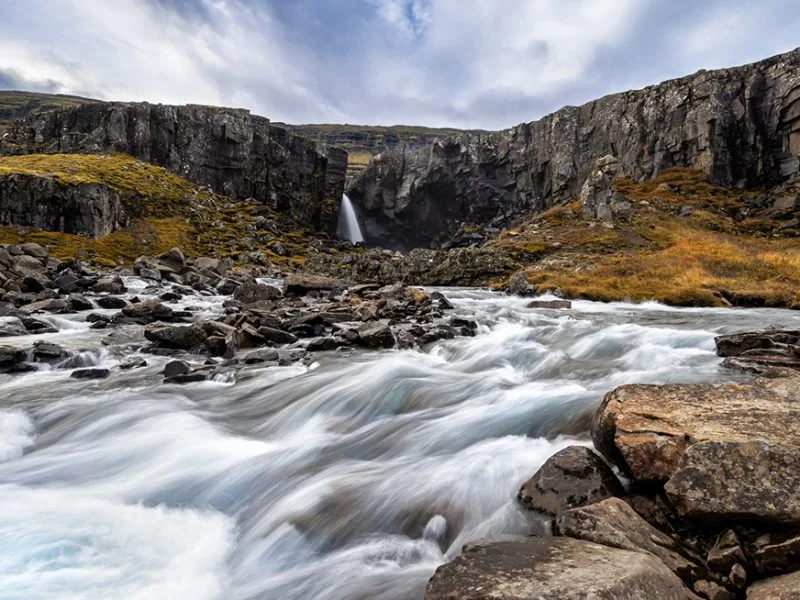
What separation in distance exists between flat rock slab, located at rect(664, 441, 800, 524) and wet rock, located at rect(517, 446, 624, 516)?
82cm

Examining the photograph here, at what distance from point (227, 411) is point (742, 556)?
946 cm

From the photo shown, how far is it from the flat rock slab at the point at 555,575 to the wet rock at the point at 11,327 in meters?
20.5

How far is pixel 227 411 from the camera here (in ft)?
35.3

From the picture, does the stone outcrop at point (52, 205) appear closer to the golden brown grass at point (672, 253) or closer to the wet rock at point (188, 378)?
the golden brown grass at point (672, 253)

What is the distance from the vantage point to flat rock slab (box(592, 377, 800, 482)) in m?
4.89

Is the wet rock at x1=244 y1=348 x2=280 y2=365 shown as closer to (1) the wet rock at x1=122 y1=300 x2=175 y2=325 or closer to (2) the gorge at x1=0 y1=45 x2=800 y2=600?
(2) the gorge at x1=0 y1=45 x2=800 y2=600

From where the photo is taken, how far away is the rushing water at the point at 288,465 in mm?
5539

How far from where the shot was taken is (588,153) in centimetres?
8381

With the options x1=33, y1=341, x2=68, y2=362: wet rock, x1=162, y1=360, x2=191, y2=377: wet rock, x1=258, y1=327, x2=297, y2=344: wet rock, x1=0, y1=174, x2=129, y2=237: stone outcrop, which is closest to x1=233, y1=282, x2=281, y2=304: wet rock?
x1=258, y1=327, x2=297, y2=344: wet rock

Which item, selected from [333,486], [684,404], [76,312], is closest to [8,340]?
[76,312]

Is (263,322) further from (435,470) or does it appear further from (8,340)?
(435,470)

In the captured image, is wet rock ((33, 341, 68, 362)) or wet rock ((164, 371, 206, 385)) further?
wet rock ((33, 341, 68, 362))

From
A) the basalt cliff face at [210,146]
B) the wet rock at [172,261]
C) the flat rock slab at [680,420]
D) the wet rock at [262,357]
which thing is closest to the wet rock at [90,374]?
the wet rock at [262,357]

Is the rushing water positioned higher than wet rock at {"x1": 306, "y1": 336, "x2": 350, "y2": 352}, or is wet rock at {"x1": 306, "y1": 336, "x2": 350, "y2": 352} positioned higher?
wet rock at {"x1": 306, "y1": 336, "x2": 350, "y2": 352}
